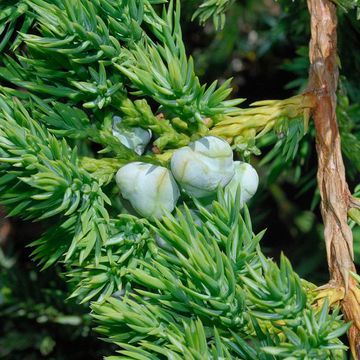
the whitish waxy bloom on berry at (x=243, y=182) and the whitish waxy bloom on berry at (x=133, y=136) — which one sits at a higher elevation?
the whitish waxy bloom on berry at (x=133, y=136)

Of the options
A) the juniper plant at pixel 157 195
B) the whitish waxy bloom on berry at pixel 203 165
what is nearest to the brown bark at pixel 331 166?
the juniper plant at pixel 157 195

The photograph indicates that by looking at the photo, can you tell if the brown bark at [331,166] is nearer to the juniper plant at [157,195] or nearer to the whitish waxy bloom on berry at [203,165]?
the juniper plant at [157,195]

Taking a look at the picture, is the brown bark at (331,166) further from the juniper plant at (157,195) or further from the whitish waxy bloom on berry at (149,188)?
the whitish waxy bloom on berry at (149,188)

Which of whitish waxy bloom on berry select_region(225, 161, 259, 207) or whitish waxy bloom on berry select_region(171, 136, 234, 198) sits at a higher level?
whitish waxy bloom on berry select_region(171, 136, 234, 198)

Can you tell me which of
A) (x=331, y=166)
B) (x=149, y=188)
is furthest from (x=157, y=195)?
(x=331, y=166)

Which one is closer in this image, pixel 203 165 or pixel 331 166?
pixel 203 165

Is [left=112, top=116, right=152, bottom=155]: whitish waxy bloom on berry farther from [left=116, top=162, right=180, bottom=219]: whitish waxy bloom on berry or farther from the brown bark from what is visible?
the brown bark

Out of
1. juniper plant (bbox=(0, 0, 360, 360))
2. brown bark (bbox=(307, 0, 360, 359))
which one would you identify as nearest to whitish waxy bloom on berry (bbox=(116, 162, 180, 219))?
juniper plant (bbox=(0, 0, 360, 360))

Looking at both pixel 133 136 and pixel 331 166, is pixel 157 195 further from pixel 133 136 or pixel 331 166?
pixel 331 166
